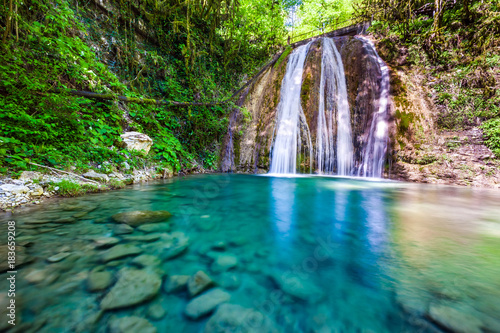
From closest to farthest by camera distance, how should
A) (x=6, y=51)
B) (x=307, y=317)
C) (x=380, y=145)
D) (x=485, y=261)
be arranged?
(x=307, y=317), (x=485, y=261), (x=6, y=51), (x=380, y=145)

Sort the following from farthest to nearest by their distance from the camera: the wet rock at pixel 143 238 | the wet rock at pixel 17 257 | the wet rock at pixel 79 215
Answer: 1. the wet rock at pixel 79 215
2. the wet rock at pixel 143 238
3. the wet rock at pixel 17 257

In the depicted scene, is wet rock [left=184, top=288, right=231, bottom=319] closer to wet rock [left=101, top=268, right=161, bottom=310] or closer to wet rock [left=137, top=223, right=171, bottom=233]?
wet rock [left=101, top=268, right=161, bottom=310]

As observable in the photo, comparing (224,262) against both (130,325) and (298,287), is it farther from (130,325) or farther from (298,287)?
(130,325)

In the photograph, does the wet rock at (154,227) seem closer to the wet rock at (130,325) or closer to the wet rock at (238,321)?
the wet rock at (130,325)

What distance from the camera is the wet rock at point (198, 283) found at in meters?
1.25

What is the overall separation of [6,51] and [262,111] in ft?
26.3

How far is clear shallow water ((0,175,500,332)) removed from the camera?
105cm

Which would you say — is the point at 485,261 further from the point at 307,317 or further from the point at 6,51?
the point at 6,51

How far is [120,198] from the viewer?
11.2 feet

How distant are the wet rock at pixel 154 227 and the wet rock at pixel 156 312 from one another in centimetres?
117

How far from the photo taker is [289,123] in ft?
28.6

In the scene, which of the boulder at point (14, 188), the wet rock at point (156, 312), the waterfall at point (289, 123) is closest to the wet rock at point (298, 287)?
the wet rock at point (156, 312)

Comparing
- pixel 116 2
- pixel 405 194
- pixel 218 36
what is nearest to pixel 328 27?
pixel 218 36

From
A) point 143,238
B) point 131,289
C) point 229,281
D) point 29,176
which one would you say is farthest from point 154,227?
point 29,176
